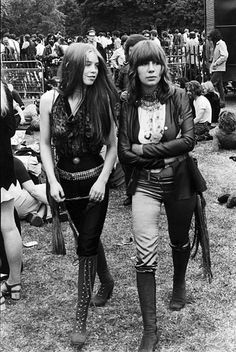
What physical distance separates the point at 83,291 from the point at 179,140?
3.65 feet

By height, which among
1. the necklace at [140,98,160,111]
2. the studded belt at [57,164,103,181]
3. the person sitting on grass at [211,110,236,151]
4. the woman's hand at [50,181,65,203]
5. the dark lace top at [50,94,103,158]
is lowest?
the person sitting on grass at [211,110,236,151]

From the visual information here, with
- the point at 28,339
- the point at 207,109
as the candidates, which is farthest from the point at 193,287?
the point at 207,109

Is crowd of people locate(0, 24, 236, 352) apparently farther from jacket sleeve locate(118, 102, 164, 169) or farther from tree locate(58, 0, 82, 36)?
tree locate(58, 0, 82, 36)

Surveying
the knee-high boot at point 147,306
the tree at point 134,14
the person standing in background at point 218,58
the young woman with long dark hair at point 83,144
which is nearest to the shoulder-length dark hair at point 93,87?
the young woman with long dark hair at point 83,144

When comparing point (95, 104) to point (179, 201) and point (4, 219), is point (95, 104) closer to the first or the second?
point (179, 201)

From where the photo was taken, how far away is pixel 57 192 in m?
3.36

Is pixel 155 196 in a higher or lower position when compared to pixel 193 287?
higher

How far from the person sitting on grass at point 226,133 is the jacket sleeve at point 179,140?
215 inches

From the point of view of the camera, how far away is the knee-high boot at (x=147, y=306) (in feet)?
11.0

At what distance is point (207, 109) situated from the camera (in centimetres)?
978

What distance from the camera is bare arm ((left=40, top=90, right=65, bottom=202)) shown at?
338cm

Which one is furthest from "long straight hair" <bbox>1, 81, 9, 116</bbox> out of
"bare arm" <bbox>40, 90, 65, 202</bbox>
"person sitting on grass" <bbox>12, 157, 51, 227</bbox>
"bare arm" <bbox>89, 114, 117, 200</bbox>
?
"person sitting on grass" <bbox>12, 157, 51, 227</bbox>

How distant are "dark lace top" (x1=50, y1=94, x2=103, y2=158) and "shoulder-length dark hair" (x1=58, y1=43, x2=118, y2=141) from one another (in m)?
0.04

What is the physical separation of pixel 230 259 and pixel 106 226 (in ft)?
5.03
